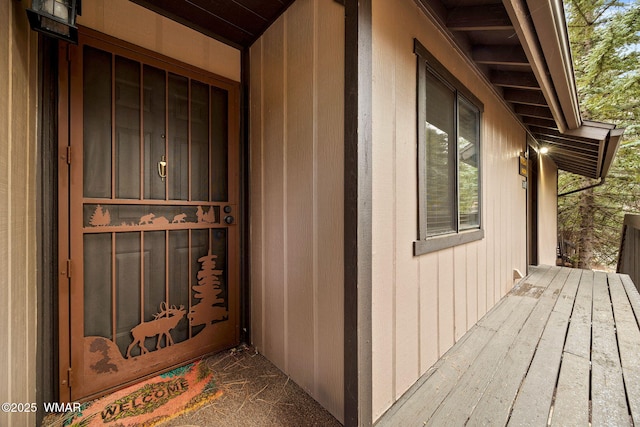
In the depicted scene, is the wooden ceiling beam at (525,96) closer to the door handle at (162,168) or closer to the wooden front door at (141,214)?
the wooden front door at (141,214)

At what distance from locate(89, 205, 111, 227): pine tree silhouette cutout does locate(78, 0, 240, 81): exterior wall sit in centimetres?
114

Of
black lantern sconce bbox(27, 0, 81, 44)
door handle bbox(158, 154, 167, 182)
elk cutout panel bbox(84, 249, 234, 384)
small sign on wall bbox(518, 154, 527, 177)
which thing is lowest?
elk cutout panel bbox(84, 249, 234, 384)

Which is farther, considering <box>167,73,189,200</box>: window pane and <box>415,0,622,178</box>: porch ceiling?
<box>167,73,189,200</box>: window pane

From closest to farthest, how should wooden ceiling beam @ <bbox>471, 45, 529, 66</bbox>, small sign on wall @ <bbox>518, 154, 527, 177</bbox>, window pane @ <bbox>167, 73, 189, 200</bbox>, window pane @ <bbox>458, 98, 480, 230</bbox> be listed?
window pane @ <bbox>167, 73, 189, 200</bbox> < wooden ceiling beam @ <bbox>471, 45, 529, 66</bbox> < window pane @ <bbox>458, 98, 480, 230</bbox> < small sign on wall @ <bbox>518, 154, 527, 177</bbox>

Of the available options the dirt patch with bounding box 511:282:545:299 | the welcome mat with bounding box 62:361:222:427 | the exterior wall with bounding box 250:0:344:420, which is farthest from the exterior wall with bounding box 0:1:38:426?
the dirt patch with bounding box 511:282:545:299

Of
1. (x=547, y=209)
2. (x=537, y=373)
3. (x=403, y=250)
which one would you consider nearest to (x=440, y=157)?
(x=403, y=250)

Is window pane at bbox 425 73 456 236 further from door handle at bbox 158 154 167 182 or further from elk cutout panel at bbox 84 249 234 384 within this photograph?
door handle at bbox 158 154 167 182

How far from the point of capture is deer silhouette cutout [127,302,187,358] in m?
1.78

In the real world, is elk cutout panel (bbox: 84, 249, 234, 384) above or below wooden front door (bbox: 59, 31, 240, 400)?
below

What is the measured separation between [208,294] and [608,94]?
8898 millimetres

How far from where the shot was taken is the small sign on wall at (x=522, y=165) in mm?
3977

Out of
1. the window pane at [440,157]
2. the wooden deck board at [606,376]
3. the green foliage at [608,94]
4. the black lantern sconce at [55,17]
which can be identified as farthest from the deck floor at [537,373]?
the green foliage at [608,94]

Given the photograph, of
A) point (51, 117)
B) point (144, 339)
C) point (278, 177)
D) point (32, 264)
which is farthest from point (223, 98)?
point (144, 339)

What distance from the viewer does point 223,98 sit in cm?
220
